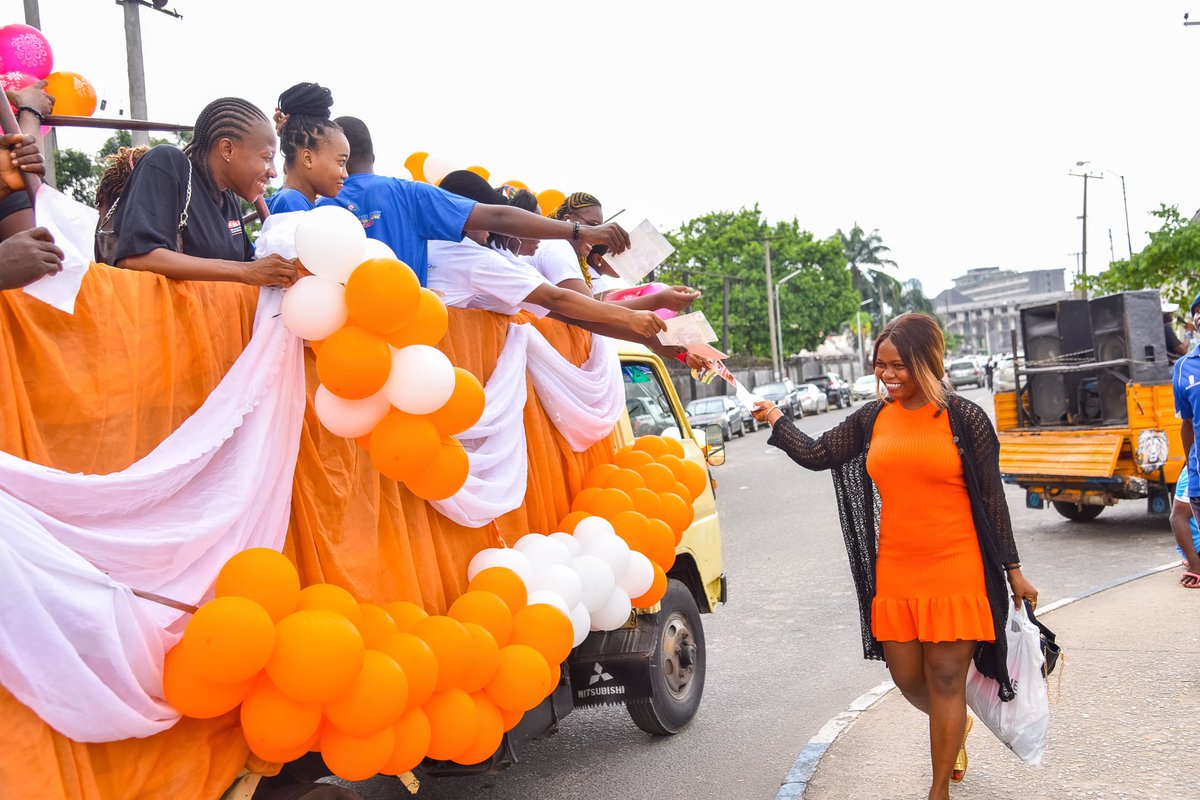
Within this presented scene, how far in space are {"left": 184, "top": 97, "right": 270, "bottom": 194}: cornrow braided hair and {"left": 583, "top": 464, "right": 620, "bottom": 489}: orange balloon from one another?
214 cm

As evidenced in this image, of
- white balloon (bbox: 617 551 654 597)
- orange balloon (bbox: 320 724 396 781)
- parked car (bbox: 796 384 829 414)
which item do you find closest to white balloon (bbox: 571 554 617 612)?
white balloon (bbox: 617 551 654 597)

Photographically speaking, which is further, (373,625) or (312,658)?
(373,625)

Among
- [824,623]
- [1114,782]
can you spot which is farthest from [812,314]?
[1114,782]

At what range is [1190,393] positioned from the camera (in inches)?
224

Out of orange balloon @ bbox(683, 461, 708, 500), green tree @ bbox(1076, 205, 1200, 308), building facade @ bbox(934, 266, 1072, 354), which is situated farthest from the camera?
building facade @ bbox(934, 266, 1072, 354)

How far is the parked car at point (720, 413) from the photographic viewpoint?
27.7m

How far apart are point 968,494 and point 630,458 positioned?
1738 mm

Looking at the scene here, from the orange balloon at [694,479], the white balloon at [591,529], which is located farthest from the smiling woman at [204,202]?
the orange balloon at [694,479]

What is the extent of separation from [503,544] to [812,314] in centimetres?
5322

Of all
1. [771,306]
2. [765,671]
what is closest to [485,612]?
[765,671]

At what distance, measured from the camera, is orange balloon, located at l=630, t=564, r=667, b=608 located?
4598 mm

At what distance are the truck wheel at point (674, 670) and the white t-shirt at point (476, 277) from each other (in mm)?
1937

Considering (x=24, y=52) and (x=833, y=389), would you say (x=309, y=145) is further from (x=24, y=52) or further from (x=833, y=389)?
(x=833, y=389)

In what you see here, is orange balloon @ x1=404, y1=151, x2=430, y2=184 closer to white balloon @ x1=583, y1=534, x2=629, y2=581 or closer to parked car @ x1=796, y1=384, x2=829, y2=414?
white balloon @ x1=583, y1=534, x2=629, y2=581
